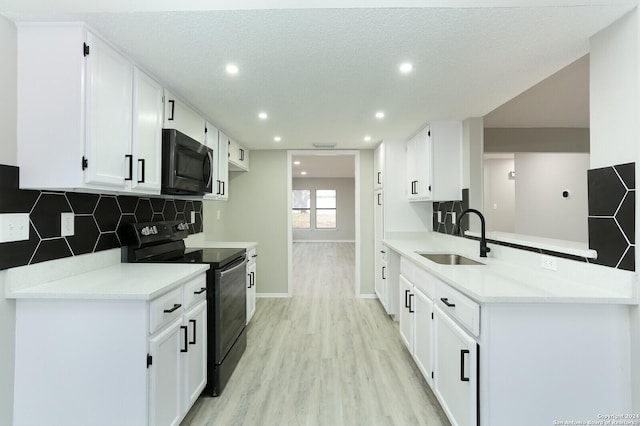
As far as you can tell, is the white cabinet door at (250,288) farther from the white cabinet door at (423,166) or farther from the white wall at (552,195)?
the white wall at (552,195)

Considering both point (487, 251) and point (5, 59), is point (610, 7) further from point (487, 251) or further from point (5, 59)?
point (5, 59)

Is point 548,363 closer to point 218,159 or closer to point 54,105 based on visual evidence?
point 54,105

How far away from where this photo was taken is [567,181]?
448cm

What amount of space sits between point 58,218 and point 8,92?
65cm

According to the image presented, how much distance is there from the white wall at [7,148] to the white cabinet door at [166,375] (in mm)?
644

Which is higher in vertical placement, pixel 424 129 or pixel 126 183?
pixel 424 129

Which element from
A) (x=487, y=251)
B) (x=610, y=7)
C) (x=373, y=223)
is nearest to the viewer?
(x=610, y=7)

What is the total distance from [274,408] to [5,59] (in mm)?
2427

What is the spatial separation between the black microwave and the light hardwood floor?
5.01ft

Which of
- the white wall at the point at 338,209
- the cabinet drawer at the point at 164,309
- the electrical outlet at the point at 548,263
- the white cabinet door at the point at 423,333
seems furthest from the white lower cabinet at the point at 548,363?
the white wall at the point at 338,209

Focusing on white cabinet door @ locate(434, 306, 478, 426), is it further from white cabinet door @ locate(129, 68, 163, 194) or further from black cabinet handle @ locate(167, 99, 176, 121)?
black cabinet handle @ locate(167, 99, 176, 121)

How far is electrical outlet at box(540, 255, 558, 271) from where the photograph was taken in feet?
5.87

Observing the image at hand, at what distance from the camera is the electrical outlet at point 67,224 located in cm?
167

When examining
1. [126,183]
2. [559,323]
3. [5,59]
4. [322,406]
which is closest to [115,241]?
[126,183]
